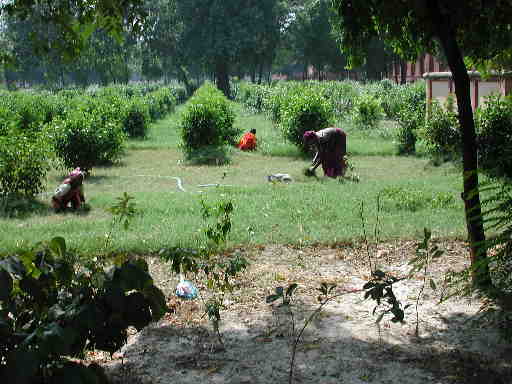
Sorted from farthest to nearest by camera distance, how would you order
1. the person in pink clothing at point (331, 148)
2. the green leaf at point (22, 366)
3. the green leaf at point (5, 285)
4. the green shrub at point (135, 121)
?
the green shrub at point (135, 121)
the person in pink clothing at point (331, 148)
the green leaf at point (5, 285)
the green leaf at point (22, 366)

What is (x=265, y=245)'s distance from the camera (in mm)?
5945

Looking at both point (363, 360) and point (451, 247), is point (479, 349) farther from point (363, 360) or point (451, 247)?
point (451, 247)

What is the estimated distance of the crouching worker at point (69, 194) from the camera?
310 inches

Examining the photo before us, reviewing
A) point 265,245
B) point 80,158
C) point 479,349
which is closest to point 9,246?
point 265,245

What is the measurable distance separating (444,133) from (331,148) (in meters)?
2.39

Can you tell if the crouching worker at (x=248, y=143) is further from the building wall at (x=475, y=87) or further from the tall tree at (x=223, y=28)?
the tall tree at (x=223, y=28)

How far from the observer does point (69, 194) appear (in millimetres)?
7949

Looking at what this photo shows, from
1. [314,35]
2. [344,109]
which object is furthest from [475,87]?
[314,35]

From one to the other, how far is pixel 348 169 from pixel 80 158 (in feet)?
16.5

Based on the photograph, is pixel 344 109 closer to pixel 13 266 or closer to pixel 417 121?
pixel 417 121

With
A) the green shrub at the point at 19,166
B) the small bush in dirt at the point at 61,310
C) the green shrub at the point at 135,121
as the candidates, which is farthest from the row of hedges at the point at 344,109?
the small bush in dirt at the point at 61,310

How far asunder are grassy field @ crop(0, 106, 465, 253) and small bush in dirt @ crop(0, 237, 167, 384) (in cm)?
265

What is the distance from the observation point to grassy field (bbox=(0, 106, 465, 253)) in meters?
6.20

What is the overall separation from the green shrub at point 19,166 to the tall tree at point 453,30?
17.7ft
